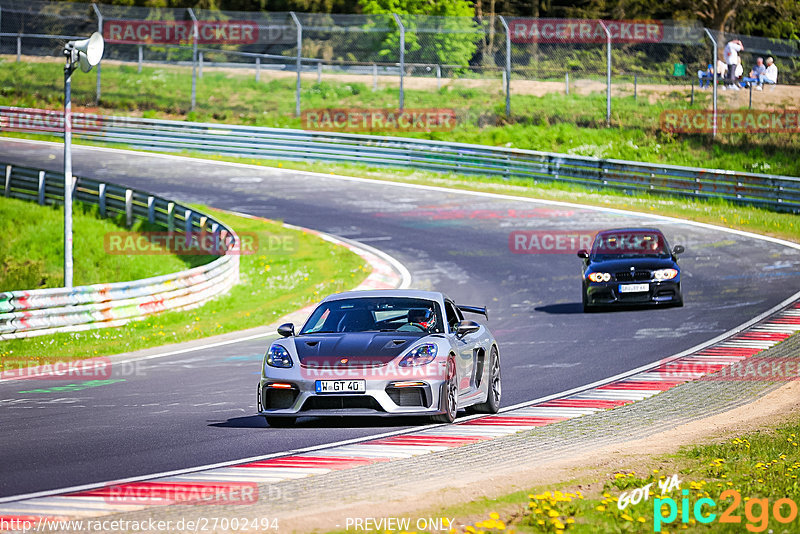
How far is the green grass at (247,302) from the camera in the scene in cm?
1831

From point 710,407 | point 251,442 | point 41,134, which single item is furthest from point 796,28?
point 251,442

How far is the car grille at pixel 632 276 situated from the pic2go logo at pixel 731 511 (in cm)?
1304

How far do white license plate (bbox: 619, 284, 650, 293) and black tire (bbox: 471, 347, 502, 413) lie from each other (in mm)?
8291

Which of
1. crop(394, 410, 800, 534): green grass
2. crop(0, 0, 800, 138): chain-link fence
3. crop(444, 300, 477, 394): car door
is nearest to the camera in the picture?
crop(394, 410, 800, 534): green grass

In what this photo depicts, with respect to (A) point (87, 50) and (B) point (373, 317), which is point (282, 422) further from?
(A) point (87, 50)

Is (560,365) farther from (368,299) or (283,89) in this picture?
(283,89)

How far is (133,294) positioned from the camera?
20578mm

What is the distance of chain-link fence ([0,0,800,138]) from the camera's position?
3772 centimetres

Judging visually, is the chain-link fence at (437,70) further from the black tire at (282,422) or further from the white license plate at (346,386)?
the white license plate at (346,386)

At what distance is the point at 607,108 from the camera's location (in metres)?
39.6

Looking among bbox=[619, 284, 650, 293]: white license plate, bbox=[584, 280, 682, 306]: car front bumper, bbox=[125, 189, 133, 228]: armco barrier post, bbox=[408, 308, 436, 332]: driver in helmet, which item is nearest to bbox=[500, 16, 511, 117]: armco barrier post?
bbox=[125, 189, 133, 228]: armco barrier post

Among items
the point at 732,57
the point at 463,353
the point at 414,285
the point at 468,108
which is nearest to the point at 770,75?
the point at 732,57

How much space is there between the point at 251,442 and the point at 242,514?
3.08m

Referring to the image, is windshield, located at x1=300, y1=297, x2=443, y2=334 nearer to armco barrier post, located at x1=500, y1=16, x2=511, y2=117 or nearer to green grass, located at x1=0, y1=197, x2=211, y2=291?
green grass, located at x1=0, y1=197, x2=211, y2=291
